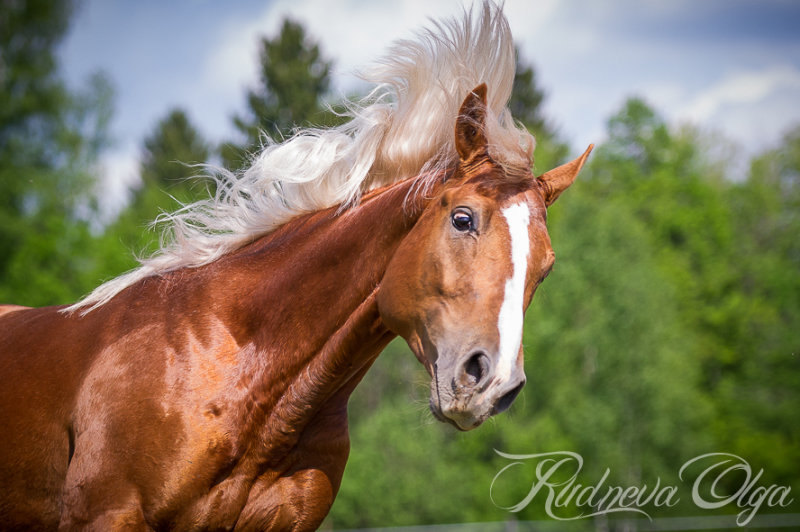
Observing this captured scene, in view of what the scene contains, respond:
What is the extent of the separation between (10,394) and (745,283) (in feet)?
133

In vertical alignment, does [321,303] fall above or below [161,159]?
above

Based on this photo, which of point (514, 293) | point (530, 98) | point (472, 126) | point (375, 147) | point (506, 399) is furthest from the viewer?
point (530, 98)

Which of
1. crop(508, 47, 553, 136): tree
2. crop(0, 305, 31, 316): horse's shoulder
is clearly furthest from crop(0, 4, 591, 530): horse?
crop(508, 47, 553, 136): tree

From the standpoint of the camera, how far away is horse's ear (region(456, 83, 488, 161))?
10.8 ft

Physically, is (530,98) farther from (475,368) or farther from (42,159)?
(475,368)

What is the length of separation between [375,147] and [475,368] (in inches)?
55.0

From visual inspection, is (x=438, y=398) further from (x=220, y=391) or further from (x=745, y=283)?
(x=745, y=283)

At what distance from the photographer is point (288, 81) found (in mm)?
19844

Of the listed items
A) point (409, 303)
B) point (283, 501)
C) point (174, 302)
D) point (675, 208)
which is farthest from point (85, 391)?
A: point (675, 208)

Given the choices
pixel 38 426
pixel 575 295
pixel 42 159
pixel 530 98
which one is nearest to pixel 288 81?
pixel 42 159

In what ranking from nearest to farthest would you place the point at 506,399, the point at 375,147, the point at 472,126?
the point at 506,399
the point at 472,126
the point at 375,147

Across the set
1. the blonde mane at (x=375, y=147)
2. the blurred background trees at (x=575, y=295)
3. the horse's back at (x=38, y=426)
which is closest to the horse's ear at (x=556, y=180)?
the blonde mane at (x=375, y=147)

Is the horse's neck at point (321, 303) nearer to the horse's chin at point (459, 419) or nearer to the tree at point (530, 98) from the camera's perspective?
the horse's chin at point (459, 419)

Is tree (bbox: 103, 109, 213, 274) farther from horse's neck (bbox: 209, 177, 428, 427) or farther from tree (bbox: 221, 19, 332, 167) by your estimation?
horse's neck (bbox: 209, 177, 428, 427)
